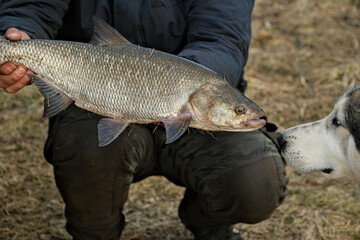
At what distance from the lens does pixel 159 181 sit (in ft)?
15.4

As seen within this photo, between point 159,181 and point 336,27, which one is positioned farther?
point 336,27

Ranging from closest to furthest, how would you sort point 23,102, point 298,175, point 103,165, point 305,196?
point 103,165 < point 305,196 < point 298,175 < point 23,102

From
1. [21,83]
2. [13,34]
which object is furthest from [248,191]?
[13,34]

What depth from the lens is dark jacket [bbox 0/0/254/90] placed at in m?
3.17

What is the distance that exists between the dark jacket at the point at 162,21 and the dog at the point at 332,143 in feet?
1.87

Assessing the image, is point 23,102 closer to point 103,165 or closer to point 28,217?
point 28,217

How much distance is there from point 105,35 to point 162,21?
2.48 feet

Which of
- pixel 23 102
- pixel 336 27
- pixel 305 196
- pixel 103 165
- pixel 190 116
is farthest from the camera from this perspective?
pixel 336 27

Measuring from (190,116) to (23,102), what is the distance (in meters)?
3.75

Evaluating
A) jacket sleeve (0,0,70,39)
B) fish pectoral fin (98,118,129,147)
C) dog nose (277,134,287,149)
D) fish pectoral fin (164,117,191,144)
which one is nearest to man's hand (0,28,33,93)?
jacket sleeve (0,0,70,39)

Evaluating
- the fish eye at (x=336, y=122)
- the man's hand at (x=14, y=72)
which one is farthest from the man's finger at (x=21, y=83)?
the fish eye at (x=336, y=122)

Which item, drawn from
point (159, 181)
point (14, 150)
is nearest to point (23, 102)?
point (14, 150)

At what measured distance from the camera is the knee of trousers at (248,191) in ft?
10.4

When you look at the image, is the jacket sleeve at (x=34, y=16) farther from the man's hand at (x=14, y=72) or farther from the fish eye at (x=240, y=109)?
the fish eye at (x=240, y=109)
